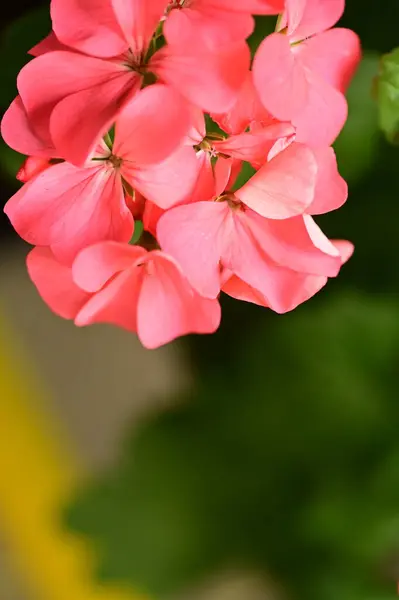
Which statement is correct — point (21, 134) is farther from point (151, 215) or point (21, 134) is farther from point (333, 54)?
point (333, 54)

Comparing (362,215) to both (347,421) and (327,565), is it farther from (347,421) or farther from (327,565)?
(327,565)

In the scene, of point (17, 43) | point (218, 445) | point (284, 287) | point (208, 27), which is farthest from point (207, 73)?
point (218, 445)

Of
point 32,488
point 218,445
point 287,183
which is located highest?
point 287,183

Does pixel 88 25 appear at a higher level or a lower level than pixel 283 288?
higher

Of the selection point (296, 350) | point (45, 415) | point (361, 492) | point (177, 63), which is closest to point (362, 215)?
point (296, 350)

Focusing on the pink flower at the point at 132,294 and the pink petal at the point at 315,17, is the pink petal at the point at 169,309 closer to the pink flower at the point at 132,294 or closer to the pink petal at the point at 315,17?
the pink flower at the point at 132,294

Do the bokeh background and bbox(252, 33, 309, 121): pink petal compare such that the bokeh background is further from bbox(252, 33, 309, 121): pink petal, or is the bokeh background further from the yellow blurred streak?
bbox(252, 33, 309, 121): pink petal
